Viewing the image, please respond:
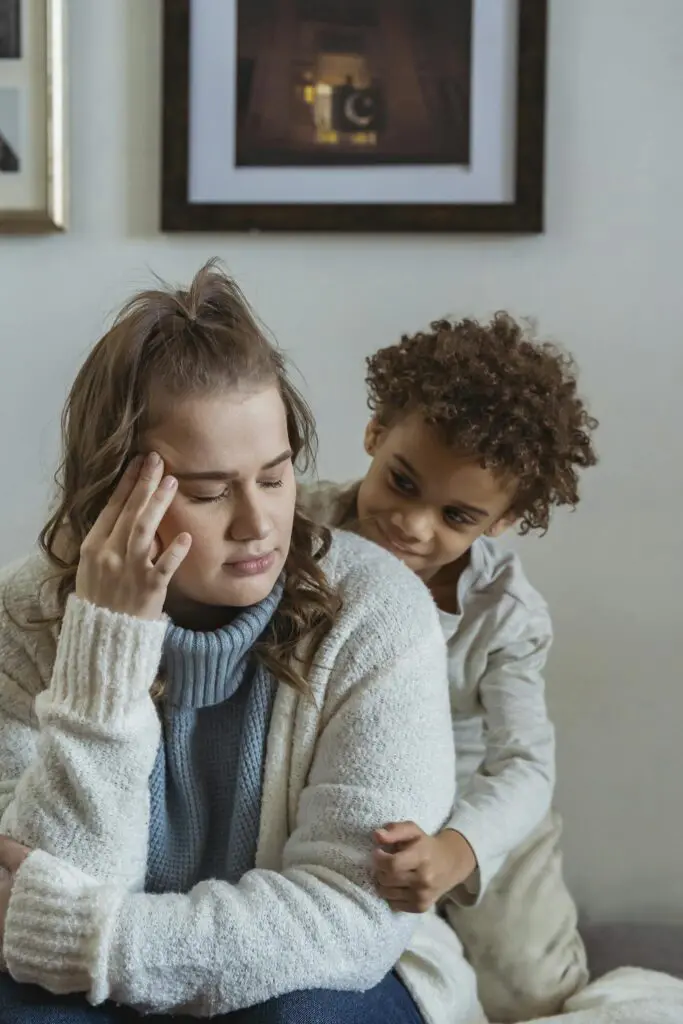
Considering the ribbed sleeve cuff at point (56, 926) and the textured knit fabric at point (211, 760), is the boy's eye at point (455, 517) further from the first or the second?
the ribbed sleeve cuff at point (56, 926)

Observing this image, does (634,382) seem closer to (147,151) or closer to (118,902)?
(147,151)

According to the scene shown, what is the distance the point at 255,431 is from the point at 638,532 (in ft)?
2.70

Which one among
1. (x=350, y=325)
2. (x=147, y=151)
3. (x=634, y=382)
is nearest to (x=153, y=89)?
(x=147, y=151)

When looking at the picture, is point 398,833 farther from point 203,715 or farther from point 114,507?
point 114,507

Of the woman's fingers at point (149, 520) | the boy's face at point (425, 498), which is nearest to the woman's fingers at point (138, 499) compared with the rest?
the woman's fingers at point (149, 520)

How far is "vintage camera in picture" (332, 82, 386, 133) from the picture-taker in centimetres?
162

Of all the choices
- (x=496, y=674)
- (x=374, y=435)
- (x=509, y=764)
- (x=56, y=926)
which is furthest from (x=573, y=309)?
(x=56, y=926)

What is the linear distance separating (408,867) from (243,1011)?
0.20m

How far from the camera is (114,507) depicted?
1.07 m

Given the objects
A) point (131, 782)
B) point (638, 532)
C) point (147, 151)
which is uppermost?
point (147, 151)

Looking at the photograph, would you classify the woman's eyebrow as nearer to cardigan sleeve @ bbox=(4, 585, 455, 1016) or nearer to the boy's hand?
cardigan sleeve @ bbox=(4, 585, 455, 1016)

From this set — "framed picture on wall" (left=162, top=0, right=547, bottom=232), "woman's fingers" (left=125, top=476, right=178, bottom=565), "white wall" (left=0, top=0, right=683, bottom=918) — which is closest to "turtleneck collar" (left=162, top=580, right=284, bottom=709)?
"woman's fingers" (left=125, top=476, right=178, bottom=565)

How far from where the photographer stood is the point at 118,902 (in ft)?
3.28

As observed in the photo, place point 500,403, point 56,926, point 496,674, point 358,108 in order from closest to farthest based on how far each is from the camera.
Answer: point 56,926 < point 500,403 < point 496,674 < point 358,108
